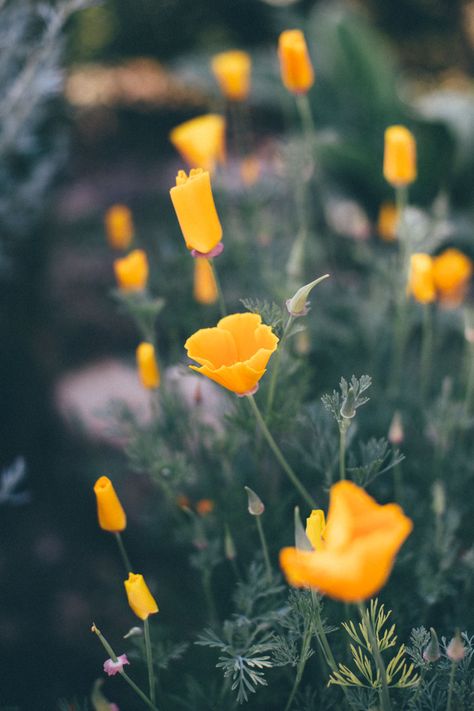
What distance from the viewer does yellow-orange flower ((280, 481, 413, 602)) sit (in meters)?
0.46

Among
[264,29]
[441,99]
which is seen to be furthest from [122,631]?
[264,29]

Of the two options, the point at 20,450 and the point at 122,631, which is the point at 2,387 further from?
the point at 122,631

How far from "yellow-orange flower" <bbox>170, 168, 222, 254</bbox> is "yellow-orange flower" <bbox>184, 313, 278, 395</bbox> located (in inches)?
4.4

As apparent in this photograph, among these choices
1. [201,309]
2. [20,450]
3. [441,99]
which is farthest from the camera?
[441,99]

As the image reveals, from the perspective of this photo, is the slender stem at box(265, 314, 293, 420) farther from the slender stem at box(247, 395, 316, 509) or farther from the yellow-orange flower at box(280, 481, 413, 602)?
the yellow-orange flower at box(280, 481, 413, 602)

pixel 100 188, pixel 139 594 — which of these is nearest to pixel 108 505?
pixel 139 594

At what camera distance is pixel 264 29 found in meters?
2.63

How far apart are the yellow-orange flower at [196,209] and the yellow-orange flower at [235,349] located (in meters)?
0.11

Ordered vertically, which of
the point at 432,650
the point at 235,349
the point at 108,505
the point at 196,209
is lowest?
the point at 432,650

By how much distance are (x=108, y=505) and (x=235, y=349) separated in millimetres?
226

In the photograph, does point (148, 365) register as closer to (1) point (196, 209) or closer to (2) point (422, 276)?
(1) point (196, 209)

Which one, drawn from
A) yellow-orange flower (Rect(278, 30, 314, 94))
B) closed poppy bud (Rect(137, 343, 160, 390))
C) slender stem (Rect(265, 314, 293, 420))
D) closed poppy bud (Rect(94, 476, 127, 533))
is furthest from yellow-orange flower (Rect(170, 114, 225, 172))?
closed poppy bud (Rect(94, 476, 127, 533))

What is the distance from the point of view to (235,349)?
75 cm

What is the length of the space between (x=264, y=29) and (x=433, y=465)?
6.81 feet
